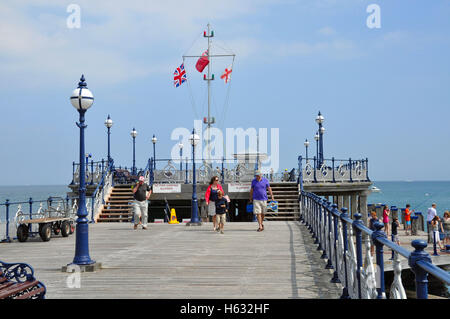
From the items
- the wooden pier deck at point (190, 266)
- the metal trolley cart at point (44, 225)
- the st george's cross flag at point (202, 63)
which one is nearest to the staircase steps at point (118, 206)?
the metal trolley cart at point (44, 225)

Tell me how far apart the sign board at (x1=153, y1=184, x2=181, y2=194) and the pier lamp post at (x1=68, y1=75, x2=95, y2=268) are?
19435 mm

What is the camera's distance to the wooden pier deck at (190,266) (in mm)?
7039

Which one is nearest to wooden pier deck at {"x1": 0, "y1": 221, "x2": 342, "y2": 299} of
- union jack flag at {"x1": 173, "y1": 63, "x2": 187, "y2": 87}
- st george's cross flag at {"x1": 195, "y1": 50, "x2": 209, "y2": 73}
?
union jack flag at {"x1": 173, "y1": 63, "x2": 187, "y2": 87}

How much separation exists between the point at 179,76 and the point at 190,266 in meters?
30.1

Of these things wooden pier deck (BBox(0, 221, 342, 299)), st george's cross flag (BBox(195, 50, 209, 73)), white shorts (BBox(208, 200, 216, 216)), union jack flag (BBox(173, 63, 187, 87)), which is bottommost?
wooden pier deck (BBox(0, 221, 342, 299))

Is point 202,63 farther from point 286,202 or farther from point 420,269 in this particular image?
point 420,269

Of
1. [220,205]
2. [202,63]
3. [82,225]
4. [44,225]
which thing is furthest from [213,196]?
[202,63]

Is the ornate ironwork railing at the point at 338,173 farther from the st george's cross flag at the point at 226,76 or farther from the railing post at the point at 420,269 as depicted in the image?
the railing post at the point at 420,269

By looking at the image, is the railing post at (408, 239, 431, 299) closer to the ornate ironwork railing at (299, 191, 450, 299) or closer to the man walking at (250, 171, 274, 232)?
the ornate ironwork railing at (299, 191, 450, 299)

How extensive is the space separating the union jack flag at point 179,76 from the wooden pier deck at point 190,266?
23.8 m

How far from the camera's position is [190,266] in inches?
365

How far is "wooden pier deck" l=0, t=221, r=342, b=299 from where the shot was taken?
7.04 meters

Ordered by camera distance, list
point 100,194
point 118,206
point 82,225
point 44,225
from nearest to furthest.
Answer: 1. point 82,225
2. point 44,225
3. point 100,194
4. point 118,206
